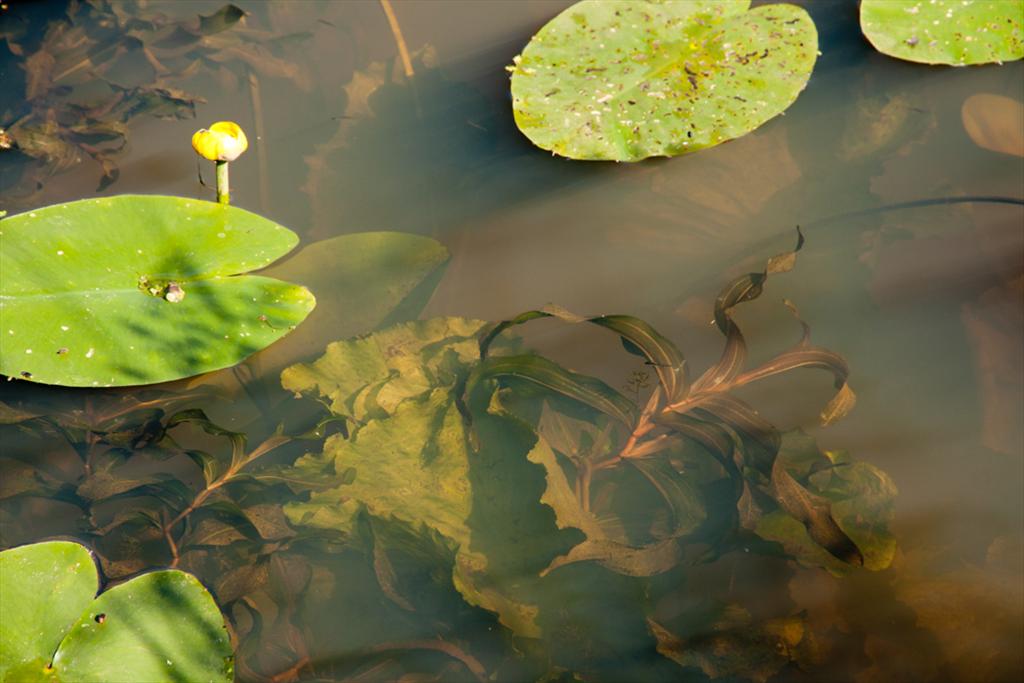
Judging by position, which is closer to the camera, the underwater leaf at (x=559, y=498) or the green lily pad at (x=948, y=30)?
the underwater leaf at (x=559, y=498)

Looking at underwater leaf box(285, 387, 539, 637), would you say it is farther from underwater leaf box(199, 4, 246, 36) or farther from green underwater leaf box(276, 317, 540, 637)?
underwater leaf box(199, 4, 246, 36)

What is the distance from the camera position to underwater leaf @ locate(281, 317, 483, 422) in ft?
5.32

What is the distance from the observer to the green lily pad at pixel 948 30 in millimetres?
1909

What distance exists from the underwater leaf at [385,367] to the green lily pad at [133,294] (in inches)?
4.7

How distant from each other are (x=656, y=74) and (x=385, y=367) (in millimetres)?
961

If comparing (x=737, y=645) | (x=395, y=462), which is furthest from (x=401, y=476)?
(x=737, y=645)

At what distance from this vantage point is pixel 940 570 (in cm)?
158

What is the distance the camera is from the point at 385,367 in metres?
1.66

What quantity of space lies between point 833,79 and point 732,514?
123cm

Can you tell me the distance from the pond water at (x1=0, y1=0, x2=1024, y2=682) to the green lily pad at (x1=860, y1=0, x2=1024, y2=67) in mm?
121

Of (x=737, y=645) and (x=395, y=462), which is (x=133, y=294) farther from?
(x=737, y=645)

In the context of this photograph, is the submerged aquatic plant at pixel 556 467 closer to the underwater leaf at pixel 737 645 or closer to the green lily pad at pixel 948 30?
the underwater leaf at pixel 737 645

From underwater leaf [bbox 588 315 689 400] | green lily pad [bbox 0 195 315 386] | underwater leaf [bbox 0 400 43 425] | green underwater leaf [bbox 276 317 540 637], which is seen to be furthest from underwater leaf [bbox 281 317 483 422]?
underwater leaf [bbox 0 400 43 425]

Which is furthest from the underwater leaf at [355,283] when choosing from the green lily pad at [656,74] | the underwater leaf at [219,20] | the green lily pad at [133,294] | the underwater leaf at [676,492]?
the underwater leaf at [219,20]
